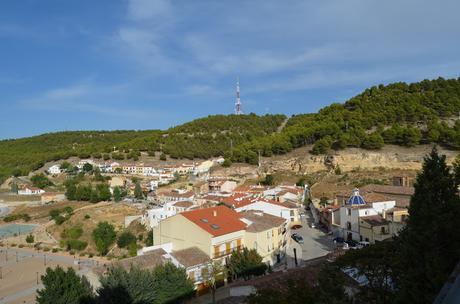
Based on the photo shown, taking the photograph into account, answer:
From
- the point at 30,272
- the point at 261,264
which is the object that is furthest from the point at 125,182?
the point at 261,264

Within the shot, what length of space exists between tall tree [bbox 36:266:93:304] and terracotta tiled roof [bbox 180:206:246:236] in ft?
26.2

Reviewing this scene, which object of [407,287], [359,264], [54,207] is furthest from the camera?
[54,207]

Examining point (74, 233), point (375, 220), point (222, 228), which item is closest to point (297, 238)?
point (375, 220)

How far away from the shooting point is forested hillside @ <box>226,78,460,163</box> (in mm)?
60528

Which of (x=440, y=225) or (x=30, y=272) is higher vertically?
(x=440, y=225)

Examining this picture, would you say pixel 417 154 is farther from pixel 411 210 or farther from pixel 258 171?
pixel 411 210

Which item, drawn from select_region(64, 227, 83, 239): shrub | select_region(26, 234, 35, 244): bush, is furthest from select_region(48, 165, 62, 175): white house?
select_region(64, 227, 83, 239): shrub

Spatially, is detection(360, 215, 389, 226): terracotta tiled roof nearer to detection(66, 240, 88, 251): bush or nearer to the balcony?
the balcony

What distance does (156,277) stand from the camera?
71.0 ft

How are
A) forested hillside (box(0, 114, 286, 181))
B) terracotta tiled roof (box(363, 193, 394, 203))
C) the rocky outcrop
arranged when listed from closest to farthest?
terracotta tiled roof (box(363, 193, 394, 203)) < the rocky outcrop < forested hillside (box(0, 114, 286, 181))

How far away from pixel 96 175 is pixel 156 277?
6588 cm

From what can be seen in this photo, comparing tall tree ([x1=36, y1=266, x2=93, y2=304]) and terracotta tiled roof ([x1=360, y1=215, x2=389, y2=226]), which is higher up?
terracotta tiled roof ([x1=360, y1=215, x2=389, y2=226])

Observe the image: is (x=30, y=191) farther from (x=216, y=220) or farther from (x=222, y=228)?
(x=222, y=228)

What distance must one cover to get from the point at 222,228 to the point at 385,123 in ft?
163
